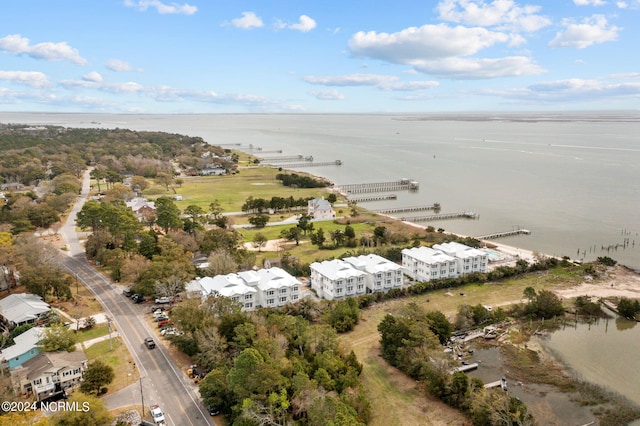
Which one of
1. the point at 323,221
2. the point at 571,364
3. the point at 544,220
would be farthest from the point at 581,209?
the point at 571,364

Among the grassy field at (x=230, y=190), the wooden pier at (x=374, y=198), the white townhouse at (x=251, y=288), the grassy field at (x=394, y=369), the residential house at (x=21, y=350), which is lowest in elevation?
the grassy field at (x=394, y=369)

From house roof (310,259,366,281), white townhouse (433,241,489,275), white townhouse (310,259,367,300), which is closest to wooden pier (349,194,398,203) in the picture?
white townhouse (433,241,489,275)

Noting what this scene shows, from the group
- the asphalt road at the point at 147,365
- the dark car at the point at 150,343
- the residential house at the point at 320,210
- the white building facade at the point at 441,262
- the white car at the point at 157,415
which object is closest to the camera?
the white car at the point at 157,415

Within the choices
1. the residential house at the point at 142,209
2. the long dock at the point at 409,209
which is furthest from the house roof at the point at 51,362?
the long dock at the point at 409,209

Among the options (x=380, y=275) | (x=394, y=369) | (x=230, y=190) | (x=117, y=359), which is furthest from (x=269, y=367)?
(x=230, y=190)

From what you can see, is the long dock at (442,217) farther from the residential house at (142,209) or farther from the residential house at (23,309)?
the residential house at (23,309)

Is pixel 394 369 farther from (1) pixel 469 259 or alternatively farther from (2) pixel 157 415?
(1) pixel 469 259
